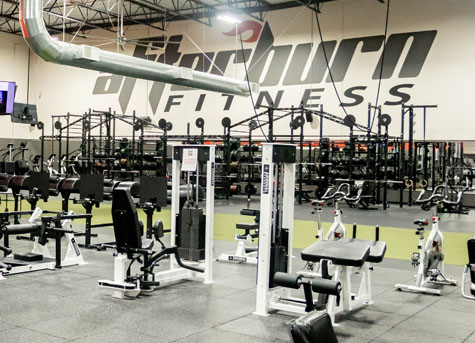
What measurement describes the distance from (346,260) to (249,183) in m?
9.65

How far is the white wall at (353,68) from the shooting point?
1320cm

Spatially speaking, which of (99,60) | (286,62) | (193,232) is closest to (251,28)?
(286,62)

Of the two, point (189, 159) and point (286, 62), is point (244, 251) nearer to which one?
point (189, 159)

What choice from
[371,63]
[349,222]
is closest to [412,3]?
[371,63]

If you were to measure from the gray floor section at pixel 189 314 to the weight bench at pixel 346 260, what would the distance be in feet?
0.30

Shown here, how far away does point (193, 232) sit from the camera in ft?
16.4

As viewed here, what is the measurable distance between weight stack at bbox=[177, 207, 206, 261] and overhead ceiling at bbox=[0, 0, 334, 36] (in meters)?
10.4

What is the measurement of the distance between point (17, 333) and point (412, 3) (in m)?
13.2

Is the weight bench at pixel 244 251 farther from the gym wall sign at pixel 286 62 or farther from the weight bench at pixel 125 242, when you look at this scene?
the gym wall sign at pixel 286 62

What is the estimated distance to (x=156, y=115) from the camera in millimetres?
17812

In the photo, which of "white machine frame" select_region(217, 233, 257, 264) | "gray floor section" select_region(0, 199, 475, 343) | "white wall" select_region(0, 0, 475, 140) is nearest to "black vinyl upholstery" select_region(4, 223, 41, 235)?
"gray floor section" select_region(0, 199, 475, 343)

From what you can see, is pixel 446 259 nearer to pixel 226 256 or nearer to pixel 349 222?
pixel 226 256

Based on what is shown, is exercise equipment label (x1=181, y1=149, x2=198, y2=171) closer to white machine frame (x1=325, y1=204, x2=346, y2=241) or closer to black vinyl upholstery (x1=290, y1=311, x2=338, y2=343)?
white machine frame (x1=325, y1=204, x2=346, y2=241)

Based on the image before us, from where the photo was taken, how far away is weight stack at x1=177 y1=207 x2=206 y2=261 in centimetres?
496
